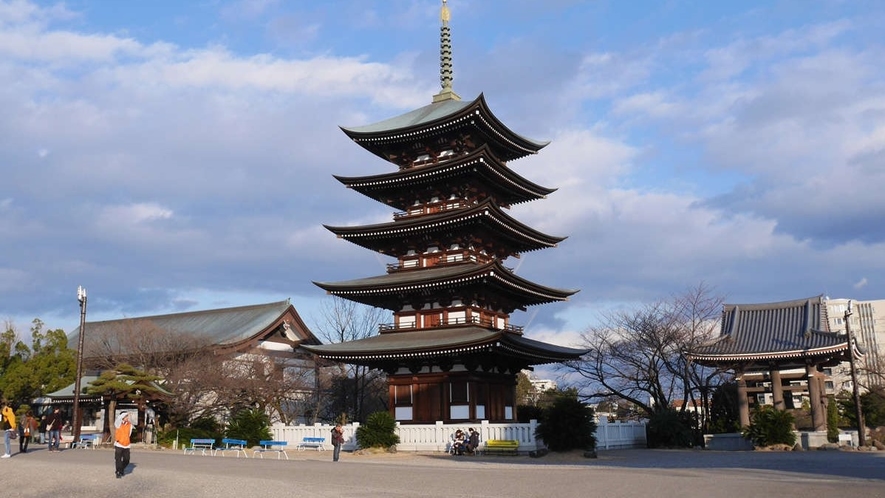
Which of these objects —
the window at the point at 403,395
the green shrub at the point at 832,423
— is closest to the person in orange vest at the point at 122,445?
the window at the point at 403,395

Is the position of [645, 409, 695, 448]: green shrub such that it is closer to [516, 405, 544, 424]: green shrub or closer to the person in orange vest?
[516, 405, 544, 424]: green shrub

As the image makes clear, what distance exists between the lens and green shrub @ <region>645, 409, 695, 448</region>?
1464 inches

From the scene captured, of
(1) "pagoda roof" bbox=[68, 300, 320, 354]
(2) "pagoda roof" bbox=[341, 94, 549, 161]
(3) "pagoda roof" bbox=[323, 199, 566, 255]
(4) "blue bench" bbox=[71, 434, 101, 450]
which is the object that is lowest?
(4) "blue bench" bbox=[71, 434, 101, 450]

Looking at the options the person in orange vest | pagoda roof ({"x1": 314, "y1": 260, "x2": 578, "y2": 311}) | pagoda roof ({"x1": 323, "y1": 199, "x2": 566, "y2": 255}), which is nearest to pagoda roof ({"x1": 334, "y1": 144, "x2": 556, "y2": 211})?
pagoda roof ({"x1": 323, "y1": 199, "x2": 566, "y2": 255})

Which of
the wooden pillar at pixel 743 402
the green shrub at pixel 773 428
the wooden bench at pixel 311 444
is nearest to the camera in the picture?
the green shrub at pixel 773 428

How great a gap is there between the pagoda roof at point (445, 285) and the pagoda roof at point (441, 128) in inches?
289

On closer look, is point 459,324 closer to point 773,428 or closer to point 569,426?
point 569,426

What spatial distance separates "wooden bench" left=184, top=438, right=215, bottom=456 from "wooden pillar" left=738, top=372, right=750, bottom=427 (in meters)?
25.8

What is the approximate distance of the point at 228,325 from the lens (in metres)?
53.7

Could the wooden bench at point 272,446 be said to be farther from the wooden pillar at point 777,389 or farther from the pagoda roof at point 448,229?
the wooden pillar at point 777,389

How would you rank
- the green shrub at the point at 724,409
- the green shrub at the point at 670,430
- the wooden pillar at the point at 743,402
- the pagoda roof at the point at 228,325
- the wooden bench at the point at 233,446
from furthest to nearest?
the pagoda roof at the point at 228,325
the green shrub at the point at 724,409
the wooden pillar at the point at 743,402
the green shrub at the point at 670,430
the wooden bench at the point at 233,446

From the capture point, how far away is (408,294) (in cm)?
3762

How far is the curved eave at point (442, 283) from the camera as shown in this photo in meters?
34.9

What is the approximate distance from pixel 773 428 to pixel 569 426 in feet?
33.7
